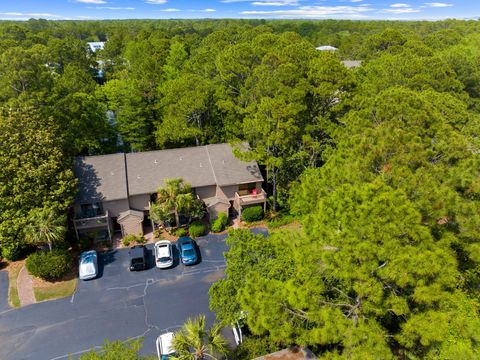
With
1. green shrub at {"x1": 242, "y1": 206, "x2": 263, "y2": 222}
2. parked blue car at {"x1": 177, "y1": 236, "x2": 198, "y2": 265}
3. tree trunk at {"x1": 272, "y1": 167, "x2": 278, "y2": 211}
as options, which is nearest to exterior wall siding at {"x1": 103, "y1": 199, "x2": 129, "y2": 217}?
parked blue car at {"x1": 177, "y1": 236, "x2": 198, "y2": 265}

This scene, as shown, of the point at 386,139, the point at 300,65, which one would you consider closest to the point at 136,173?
the point at 300,65

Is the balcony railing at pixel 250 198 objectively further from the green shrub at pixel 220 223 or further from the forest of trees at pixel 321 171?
the green shrub at pixel 220 223

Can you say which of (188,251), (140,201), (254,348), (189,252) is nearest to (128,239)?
(140,201)

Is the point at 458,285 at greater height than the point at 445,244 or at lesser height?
lesser

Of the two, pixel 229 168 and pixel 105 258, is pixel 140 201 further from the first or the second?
pixel 229 168

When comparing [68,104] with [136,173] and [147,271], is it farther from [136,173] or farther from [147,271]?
[147,271]

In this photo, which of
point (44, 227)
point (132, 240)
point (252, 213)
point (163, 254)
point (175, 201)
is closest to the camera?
point (44, 227)
